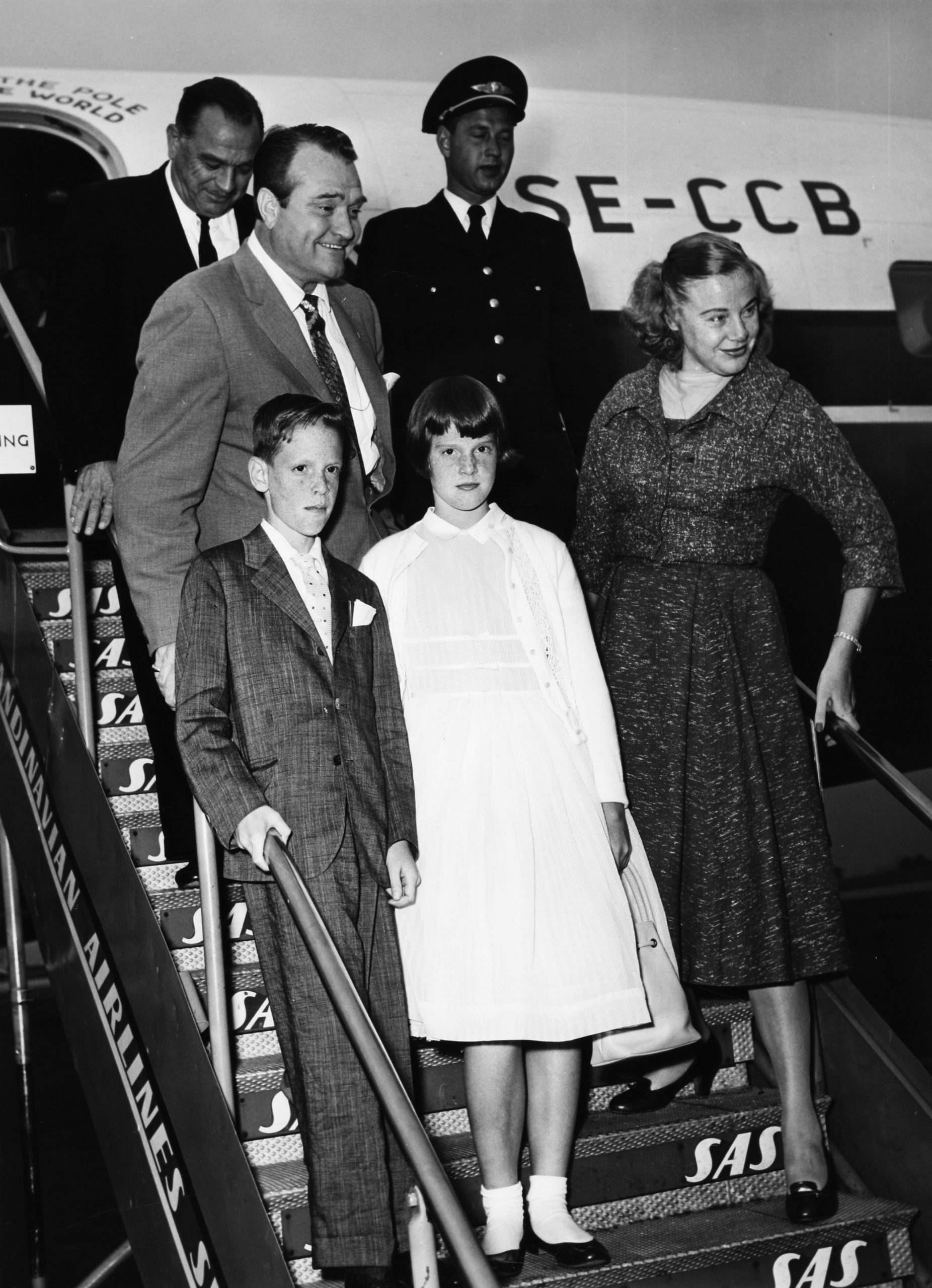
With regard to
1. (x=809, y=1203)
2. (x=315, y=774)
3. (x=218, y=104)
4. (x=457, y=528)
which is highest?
(x=218, y=104)

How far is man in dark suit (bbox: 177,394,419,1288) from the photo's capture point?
6.73 ft

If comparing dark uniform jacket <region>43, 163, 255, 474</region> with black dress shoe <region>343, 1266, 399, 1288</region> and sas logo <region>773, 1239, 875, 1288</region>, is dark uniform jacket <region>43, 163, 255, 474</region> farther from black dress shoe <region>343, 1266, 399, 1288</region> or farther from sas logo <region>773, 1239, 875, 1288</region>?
sas logo <region>773, 1239, 875, 1288</region>

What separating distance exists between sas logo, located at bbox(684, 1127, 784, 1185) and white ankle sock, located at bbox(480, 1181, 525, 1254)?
530 mm

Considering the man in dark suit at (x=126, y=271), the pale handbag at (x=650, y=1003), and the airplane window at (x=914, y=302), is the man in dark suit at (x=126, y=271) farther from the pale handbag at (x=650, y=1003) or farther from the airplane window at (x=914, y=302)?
the airplane window at (x=914, y=302)

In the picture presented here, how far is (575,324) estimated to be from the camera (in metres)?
3.16

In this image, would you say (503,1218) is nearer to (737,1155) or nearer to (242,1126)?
(242,1126)

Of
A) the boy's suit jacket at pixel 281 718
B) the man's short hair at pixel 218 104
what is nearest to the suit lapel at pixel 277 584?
the boy's suit jacket at pixel 281 718

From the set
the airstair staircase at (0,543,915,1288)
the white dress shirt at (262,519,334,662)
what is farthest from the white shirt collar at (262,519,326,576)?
the airstair staircase at (0,543,915,1288)

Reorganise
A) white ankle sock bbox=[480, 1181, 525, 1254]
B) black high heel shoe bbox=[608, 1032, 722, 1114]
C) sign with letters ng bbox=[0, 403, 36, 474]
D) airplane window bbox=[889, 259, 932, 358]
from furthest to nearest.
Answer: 1. airplane window bbox=[889, 259, 932, 358]
2. sign with letters ng bbox=[0, 403, 36, 474]
3. black high heel shoe bbox=[608, 1032, 722, 1114]
4. white ankle sock bbox=[480, 1181, 525, 1254]

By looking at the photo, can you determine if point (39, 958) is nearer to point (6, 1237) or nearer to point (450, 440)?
point (6, 1237)

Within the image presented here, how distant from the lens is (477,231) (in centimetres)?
318

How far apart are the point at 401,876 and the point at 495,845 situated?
16cm

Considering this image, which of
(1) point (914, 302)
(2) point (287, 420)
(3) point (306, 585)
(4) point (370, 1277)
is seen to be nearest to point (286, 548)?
(3) point (306, 585)

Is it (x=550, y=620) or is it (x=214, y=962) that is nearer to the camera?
(x=214, y=962)
